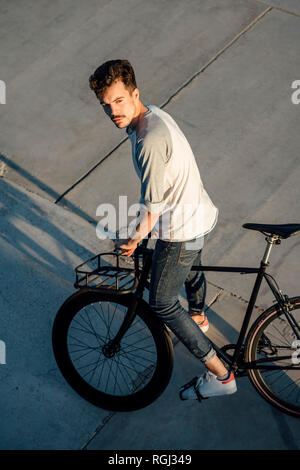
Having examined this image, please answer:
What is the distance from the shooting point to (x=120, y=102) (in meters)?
2.48

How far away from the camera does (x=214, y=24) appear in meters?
5.88

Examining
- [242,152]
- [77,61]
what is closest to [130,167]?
[242,152]

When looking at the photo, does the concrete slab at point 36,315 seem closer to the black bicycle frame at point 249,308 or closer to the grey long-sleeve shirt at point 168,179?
the black bicycle frame at point 249,308

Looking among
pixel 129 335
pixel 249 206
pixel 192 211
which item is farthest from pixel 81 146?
pixel 192 211

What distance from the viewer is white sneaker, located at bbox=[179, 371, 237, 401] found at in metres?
3.10

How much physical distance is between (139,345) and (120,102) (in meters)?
1.67

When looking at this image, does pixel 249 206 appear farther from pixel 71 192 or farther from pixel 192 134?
pixel 71 192

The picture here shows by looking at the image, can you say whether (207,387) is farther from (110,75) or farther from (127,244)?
Answer: (110,75)

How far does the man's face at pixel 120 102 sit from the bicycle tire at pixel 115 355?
95 cm

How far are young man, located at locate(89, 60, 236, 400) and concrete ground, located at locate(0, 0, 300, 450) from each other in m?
0.37

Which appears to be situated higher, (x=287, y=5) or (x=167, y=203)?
(x=287, y=5)

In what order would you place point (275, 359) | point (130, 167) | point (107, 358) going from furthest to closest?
1. point (130, 167)
2. point (107, 358)
3. point (275, 359)

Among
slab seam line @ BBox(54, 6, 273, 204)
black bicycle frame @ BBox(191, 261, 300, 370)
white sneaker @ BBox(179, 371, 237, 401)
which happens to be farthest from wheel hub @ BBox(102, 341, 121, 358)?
slab seam line @ BBox(54, 6, 273, 204)

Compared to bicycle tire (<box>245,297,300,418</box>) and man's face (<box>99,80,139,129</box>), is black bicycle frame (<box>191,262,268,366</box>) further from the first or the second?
man's face (<box>99,80,139,129</box>)
